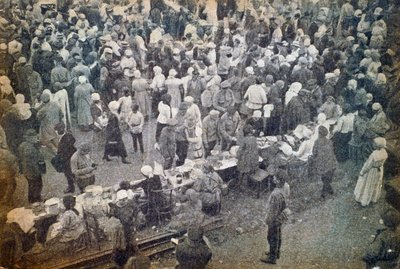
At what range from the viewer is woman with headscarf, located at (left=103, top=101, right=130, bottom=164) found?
8398 millimetres

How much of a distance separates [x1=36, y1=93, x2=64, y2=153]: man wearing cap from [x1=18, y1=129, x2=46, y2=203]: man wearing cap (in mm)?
128

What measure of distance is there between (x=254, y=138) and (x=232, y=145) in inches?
13.4

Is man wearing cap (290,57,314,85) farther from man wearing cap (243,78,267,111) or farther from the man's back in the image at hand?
the man's back

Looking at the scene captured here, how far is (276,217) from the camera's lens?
8.64 meters

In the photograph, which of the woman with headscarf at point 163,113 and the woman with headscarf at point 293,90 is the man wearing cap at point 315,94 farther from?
→ the woman with headscarf at point 163,113

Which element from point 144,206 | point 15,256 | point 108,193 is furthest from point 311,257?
point 15,256

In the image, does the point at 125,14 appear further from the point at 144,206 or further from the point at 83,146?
the point at 144,206

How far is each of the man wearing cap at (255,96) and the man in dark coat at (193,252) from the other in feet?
6.49

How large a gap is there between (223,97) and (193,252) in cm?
231

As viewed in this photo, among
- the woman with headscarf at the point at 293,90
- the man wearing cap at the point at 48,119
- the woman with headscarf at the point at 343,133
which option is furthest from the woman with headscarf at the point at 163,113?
the woman with headscarf at the point at 343,133

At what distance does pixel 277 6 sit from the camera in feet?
27.4

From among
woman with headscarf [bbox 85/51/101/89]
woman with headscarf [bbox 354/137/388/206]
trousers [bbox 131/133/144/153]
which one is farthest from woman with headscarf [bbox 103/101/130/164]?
woman with headscarf [bbox 354/137/388/206]

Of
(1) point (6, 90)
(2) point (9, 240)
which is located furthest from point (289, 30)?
(2) point (9, 240)

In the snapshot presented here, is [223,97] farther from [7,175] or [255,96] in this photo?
[7,175]
